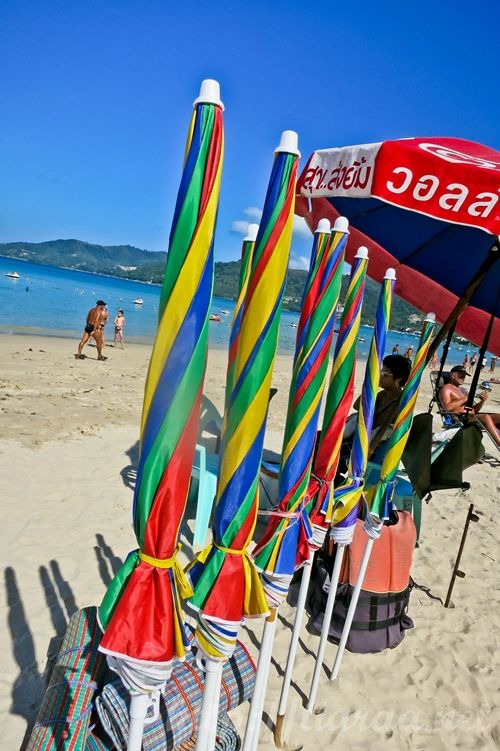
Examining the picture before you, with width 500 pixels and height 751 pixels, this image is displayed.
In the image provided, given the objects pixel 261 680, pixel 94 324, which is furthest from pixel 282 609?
pixel 94 324

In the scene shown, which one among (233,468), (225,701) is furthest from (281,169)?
(225,701)

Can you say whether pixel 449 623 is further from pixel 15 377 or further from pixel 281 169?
pixel 15 377

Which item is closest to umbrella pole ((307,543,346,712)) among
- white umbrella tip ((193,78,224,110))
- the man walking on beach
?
white umbrella tip ((193,78,224,110))

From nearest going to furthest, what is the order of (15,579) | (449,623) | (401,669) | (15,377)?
(401,669), (15,579), (449,623), (15,377)

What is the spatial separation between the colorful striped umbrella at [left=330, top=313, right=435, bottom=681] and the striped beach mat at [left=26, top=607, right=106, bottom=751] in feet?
5.58

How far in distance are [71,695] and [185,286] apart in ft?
6.63

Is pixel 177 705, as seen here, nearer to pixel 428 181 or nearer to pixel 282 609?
pixel 282 609

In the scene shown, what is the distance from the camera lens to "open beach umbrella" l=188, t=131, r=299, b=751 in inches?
59.8

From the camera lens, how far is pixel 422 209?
2.16 metres

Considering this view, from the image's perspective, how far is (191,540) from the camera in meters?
4.95

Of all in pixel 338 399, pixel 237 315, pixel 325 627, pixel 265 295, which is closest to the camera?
pixel 265 295

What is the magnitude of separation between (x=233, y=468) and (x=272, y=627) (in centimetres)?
84

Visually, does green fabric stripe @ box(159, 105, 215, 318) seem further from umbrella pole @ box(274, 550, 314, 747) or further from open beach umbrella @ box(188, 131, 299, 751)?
umbrella pole @ box(274, 550, 314, 747)

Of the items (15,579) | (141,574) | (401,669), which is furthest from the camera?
(15,579)
